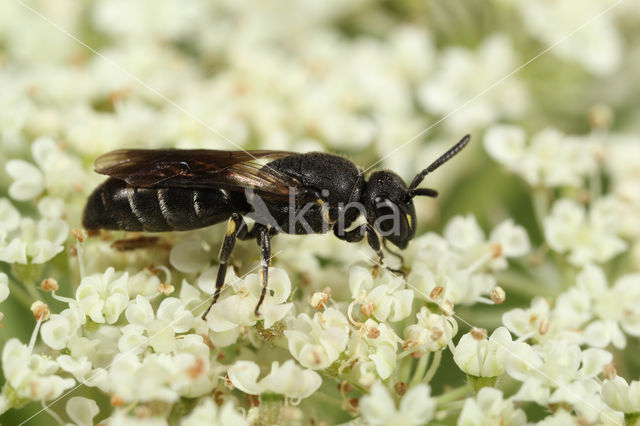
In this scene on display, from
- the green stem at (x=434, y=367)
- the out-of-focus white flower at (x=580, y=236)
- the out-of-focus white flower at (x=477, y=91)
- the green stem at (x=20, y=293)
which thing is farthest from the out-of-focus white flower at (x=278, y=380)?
the out-of-focus white flower at (x=477, y=91)

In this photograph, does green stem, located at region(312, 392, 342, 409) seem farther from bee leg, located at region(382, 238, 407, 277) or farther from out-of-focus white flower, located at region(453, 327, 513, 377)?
bee leg, located at region(382, 238, 407, 277)

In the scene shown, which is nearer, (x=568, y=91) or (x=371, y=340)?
(x=371, y=340)

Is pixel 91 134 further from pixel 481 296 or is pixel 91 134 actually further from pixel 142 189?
pixel 481 296

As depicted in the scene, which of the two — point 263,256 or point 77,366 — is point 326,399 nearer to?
point 263,256

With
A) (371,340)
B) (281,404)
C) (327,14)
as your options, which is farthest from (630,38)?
(281,404)

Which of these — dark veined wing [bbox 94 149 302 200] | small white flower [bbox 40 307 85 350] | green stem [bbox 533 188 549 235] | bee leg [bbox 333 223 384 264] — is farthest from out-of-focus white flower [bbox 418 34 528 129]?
small white flower [bbox 40 307 85 350]

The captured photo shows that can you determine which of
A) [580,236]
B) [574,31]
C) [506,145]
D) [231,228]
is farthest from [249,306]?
[574,31]

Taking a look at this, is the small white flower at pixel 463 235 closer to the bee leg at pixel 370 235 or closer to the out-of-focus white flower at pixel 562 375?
the bee leg at pixel 370 235
